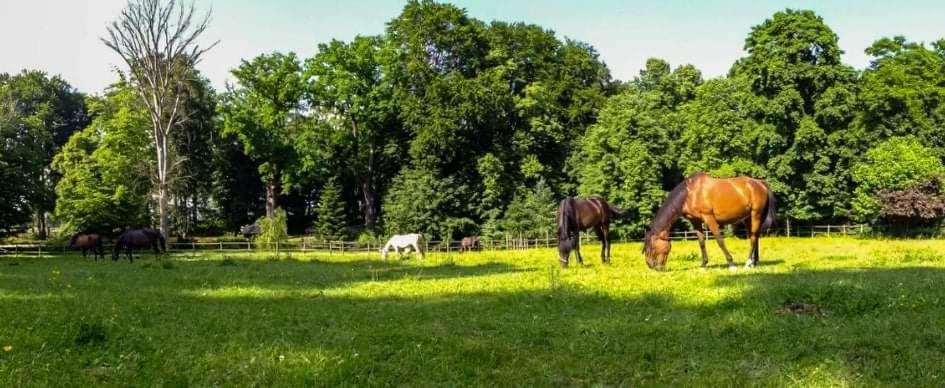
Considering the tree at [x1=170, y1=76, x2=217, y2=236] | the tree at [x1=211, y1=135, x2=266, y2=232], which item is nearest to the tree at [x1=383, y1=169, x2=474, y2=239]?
the tree at [x1=170, y1=76, x2=217, y2=236]

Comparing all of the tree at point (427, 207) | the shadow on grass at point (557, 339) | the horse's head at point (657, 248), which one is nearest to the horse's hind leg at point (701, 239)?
the horse's head at point (657, 248)

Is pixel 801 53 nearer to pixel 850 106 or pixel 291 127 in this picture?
pixel 850 106

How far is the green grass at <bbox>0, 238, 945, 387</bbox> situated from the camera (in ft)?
23.0

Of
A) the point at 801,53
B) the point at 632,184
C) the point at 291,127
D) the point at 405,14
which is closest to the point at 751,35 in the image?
the point at 801,53

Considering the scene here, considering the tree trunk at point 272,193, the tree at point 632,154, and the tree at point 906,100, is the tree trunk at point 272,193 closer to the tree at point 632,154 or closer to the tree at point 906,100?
the tree at point 632,154

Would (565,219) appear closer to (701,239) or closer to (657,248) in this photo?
(657,248)

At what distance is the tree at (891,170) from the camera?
46.7m

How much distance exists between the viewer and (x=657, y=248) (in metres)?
18.1

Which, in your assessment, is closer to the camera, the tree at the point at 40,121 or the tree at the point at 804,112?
the tree at the point at 804,112

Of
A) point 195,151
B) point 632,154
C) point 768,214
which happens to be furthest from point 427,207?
point 768,214

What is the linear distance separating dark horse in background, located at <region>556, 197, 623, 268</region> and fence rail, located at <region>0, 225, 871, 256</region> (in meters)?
28.3

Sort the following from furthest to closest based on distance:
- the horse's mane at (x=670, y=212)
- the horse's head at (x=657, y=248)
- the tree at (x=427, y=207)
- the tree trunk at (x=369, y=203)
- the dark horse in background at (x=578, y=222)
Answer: the tree trunk at (x=369, y=203)
the tree at (x=427, y=207)
the dark horse in background at (x=578, y=222)
the horse's mane at (x=670, y=212)
the horse's head at (x=657, y=248)

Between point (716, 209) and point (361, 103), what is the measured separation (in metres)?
49.5

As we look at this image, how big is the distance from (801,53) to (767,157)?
7987 mm
